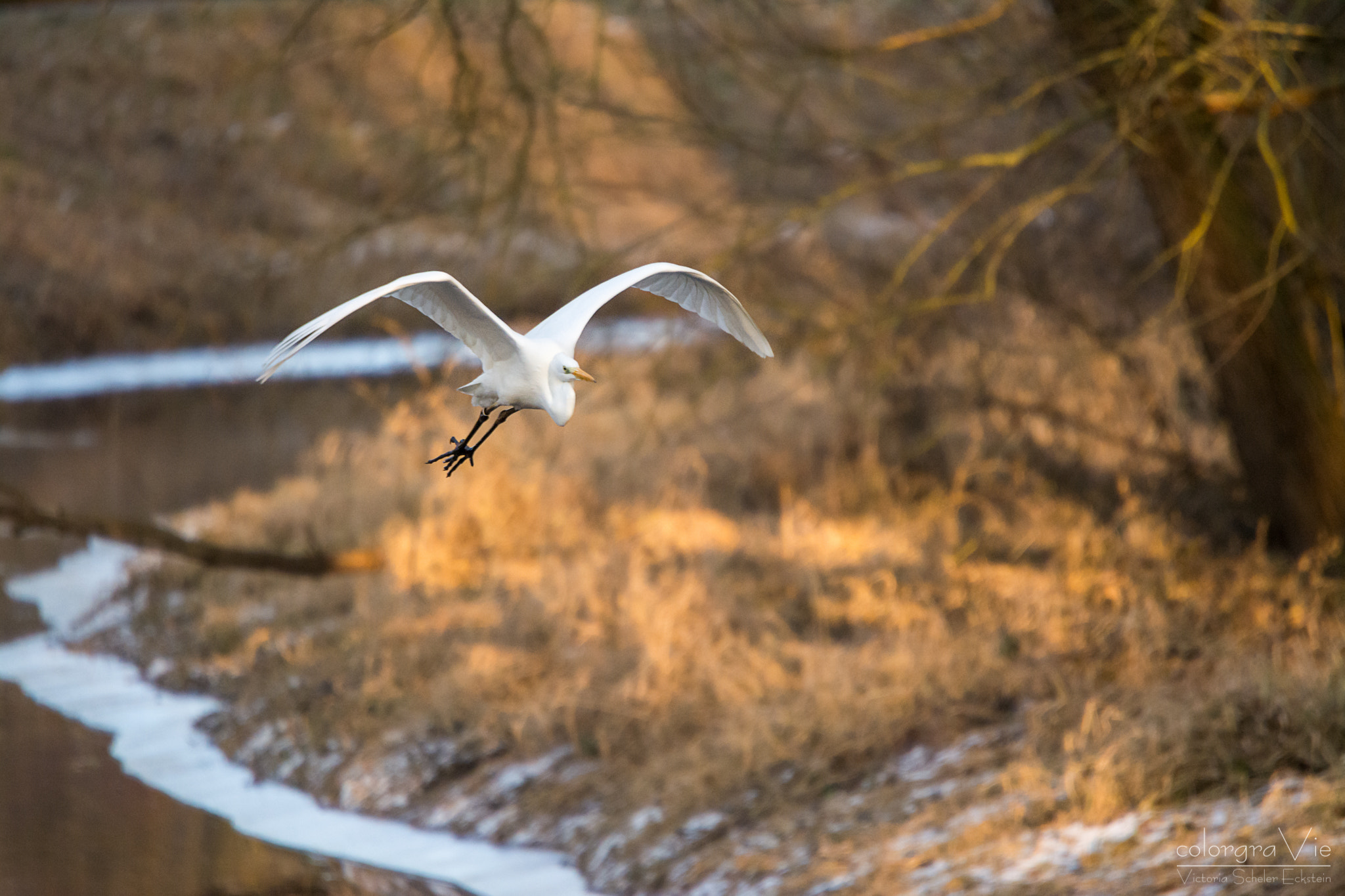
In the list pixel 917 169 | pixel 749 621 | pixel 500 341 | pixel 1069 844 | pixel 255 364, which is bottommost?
pixel 1069 844

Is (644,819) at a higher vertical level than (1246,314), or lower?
lower

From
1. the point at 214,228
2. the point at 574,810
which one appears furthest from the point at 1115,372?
the point at 214,228

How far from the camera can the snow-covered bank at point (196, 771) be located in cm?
581

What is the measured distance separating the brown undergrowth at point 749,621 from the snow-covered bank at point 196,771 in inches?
10.1

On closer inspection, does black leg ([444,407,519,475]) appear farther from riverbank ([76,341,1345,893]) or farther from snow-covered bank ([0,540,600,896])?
snow-covered bank ([0,540,600,896])

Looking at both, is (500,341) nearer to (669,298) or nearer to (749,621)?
(669,298)

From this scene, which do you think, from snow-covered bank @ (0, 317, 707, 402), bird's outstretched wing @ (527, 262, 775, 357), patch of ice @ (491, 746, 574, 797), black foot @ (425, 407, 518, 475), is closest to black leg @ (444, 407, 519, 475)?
black foot @ (425, 407, 518, 475)

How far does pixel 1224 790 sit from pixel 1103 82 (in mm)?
3600

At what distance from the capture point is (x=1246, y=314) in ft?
22.0

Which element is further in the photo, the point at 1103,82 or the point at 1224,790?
the point at 1103,82

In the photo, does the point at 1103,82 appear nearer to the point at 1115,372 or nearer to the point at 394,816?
the point at 1115,372

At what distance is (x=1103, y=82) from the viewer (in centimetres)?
659

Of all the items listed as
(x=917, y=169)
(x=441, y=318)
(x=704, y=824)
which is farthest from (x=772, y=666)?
(x=441, y=318)

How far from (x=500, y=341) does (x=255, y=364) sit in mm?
11091
